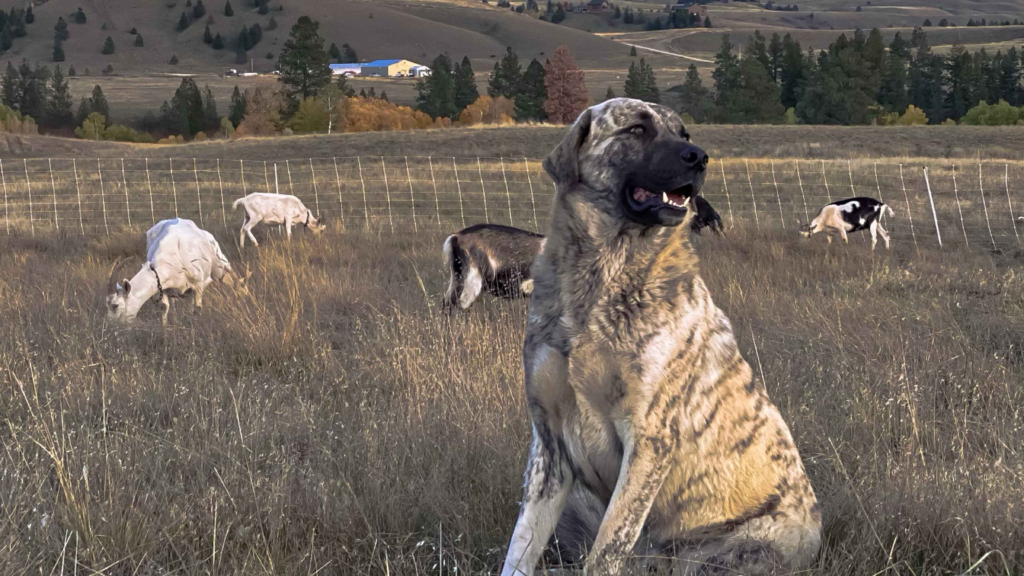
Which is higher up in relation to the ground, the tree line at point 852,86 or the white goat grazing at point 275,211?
the tree line at point 852,86

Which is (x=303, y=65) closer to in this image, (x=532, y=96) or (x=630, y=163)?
(x=532, y=96)

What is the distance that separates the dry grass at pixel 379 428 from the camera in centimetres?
312

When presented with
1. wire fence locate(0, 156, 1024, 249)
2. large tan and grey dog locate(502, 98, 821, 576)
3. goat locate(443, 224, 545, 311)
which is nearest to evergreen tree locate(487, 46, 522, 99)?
wire fence locate(0, 156, 1024, 249)

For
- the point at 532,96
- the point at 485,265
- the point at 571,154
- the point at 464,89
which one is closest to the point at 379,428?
the point at 571,154

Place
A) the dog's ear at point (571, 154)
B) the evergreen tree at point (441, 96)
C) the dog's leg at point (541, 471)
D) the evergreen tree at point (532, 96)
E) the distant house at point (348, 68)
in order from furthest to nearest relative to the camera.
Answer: the distant house at point (348, 68)
the evergreen tree at point (441, 96)
the evergreen tree at point (532, 96)
the dog's ear at point (571, 154)
the dog's leg at point (541, 471)

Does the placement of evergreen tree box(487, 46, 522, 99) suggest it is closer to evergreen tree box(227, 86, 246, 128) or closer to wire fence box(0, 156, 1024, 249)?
evergreen tree box(227, 86, 246, 128)

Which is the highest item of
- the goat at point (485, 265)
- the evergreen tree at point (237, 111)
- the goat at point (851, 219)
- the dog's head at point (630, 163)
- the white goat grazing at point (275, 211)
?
the evergreen tree at point (237, 111)

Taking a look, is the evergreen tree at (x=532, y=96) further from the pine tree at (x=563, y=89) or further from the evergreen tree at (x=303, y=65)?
the evergreen tree at (x=303, y=65)

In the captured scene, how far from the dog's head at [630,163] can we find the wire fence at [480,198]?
8.51m

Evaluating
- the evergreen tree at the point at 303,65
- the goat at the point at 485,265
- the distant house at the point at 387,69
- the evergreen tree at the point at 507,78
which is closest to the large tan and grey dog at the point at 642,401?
the goat at the point at 485,265

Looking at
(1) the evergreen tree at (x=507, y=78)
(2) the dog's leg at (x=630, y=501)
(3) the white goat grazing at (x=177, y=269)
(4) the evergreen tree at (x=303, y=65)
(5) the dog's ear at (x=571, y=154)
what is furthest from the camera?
(1) the evergreen tree at (x=507, y=78)

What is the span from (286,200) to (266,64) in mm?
187659

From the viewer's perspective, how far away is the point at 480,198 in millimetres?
20922

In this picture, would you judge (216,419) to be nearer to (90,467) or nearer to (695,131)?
(90,467)
